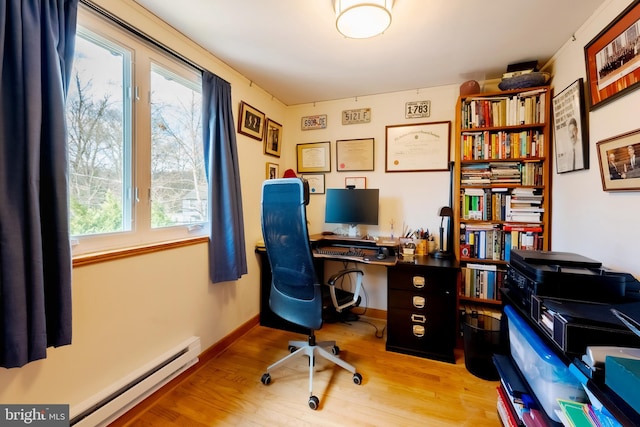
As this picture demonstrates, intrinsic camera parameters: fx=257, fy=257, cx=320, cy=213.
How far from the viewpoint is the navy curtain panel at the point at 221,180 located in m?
1.92

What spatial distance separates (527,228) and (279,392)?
2.18m

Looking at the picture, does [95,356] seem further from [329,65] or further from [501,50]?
[501,50]

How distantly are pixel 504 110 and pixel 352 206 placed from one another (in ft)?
4.80

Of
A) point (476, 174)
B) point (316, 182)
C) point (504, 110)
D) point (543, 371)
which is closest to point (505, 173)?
point (476, 174)

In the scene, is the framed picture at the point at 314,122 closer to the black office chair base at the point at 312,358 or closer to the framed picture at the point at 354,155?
the framed picture at the point at 354,155

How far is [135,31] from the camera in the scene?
1478 millimetres

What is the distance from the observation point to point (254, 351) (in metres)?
2.08

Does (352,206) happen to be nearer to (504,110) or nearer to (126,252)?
Answer: (504,110)

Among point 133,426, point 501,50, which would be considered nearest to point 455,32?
point 501,50

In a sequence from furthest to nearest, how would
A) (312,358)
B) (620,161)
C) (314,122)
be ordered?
(314,122) → (312,358) → (620,161)

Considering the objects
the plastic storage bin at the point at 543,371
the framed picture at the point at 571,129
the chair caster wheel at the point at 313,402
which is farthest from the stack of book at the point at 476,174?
the chair caster wheel at the point at 313,402

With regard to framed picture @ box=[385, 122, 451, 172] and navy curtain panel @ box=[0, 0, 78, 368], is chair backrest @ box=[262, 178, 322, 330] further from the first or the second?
framed picture @ box=[385, 122, 451, 172]

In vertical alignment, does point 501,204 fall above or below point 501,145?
below

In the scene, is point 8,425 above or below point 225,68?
below
